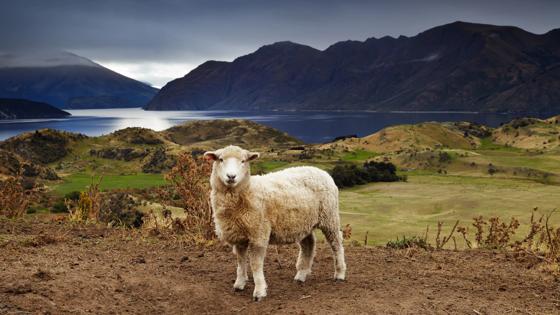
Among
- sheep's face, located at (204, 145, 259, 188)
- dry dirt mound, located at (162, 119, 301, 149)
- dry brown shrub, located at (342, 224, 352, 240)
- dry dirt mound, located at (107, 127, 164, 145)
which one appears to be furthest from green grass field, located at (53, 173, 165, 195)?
dry dirt mound, located at (162, 119, 301, 149)

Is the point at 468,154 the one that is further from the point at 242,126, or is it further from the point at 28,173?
the point at 242,126

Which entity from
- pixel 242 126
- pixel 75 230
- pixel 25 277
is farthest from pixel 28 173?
pixel 242 126

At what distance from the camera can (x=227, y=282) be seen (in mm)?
9102

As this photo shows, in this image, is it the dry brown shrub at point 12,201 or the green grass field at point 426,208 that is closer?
the dry brown shrub at point 12,201

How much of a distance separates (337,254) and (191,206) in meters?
5.21

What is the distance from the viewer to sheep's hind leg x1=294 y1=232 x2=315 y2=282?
369 inches

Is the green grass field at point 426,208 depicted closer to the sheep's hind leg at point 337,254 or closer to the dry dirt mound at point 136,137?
the sheep's hind leg at point 337,254

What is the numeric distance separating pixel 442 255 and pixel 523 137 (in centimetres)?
10592

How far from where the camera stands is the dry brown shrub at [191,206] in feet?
40.6

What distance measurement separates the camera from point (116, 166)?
83.8 m

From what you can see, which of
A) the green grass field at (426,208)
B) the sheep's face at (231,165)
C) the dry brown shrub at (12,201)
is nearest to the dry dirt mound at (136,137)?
the green grass field at (426,208)

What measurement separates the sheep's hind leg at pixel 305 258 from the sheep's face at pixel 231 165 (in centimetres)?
209

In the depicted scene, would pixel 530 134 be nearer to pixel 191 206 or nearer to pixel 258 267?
pixel 191 206

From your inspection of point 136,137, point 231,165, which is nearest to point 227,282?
point 231,165
